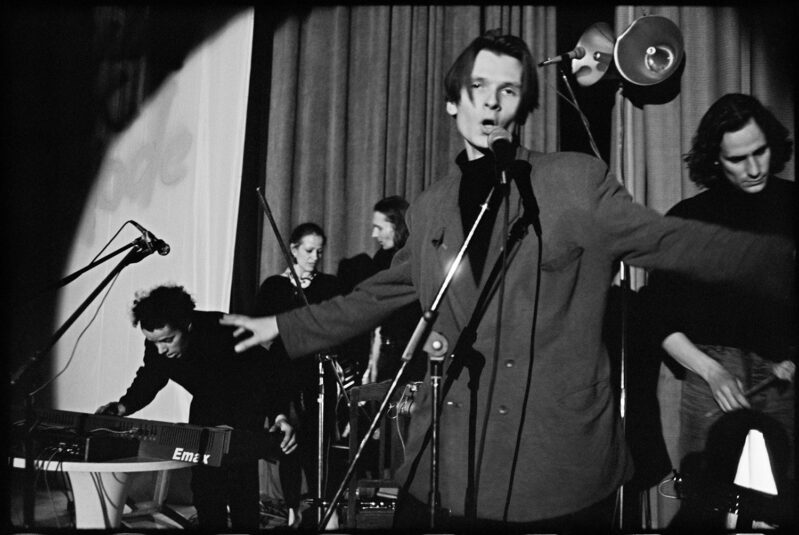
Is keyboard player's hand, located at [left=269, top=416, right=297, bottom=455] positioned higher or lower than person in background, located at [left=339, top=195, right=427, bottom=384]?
lower

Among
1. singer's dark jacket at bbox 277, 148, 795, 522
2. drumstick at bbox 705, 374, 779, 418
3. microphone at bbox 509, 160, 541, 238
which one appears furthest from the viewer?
drumstick at bbox 705, 374, 779, 418

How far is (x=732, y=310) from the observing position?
297cm

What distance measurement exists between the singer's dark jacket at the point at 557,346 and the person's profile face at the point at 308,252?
1129mm

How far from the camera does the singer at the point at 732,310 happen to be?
9.59 feet

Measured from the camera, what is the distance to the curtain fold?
10.6 feet

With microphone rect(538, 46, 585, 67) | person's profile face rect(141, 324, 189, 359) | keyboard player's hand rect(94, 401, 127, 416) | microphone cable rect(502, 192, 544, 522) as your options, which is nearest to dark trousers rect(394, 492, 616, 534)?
microphone cable rect(502, 192, 544, 522)

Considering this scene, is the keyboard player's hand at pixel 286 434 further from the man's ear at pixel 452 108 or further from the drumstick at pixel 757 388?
the drumstick at pixel 757 388

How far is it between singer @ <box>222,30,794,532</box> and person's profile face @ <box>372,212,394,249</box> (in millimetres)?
906

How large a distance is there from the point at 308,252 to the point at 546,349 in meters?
1.43

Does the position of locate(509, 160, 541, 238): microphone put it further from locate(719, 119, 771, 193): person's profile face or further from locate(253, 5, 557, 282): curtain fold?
locate(719, 119, 771, 193): person's profile face

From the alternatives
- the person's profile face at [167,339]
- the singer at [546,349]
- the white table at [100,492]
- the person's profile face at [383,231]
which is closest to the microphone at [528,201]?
the singer at [546,349]

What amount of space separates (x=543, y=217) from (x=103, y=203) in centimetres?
221

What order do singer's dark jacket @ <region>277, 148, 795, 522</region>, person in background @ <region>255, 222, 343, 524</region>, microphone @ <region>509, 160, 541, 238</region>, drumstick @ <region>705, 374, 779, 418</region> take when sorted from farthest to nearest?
1. person in background @ <region>255, 222, 343, 524</region>
2. drumstick @ <region>705, 374, 779, 418</region>
3. microphone @ <region>509, 160, 541, 238</region>
4. singer's dark jacket @ <region>277, 148, 795, 522</region>

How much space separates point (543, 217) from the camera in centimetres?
221
